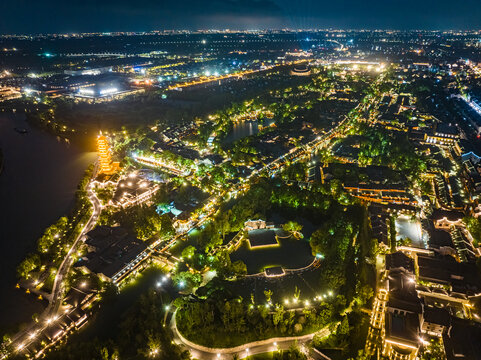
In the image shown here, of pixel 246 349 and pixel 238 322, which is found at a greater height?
pixel 238 322

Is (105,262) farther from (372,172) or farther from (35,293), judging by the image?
(372,172)

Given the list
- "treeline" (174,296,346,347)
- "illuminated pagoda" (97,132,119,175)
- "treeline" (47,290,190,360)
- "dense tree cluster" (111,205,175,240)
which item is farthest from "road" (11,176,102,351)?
"illuminated pagoda" (97,132,119,175)

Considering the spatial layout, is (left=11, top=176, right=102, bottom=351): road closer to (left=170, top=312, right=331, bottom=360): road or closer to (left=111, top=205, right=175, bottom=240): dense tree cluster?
(left=111, top=205, right=175, bottom=240): dense tree cluster

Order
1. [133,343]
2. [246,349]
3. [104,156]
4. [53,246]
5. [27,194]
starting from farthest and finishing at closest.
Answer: [104,156]
[27,194]
[53,246]
[133,343]
[246,349]

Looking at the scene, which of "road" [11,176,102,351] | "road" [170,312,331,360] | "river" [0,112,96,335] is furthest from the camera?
"river" [0,112,96,335]

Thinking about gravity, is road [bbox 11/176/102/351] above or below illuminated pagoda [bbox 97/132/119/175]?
below

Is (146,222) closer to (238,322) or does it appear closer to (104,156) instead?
(238,322)

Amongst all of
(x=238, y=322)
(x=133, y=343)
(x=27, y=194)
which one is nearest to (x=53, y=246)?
(x=133, y=343)

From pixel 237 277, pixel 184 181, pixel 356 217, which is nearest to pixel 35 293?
pixel 237 277

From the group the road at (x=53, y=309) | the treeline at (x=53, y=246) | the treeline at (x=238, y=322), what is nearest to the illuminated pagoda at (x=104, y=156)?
the treeline at (x=53, y=246)
